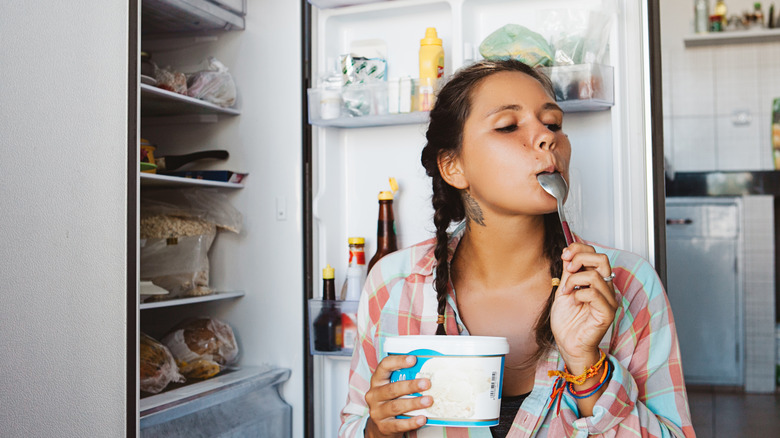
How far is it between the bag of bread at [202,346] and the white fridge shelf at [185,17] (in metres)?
0.80

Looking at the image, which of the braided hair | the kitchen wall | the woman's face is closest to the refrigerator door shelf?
the braided hair

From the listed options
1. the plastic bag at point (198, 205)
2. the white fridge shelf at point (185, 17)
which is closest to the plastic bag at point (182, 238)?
the plastic bag at point (198, 205)

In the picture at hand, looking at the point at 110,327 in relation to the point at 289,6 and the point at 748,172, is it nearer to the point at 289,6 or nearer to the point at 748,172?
the point at 289,6

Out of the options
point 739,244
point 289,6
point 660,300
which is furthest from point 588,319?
point 739,244

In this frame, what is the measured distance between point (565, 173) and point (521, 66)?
0.27 metres

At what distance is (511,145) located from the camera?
1.17m

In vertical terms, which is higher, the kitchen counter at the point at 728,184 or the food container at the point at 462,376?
the kitchen counter at the point at 728,184

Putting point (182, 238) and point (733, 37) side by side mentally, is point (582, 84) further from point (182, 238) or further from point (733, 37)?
point (733, 37)

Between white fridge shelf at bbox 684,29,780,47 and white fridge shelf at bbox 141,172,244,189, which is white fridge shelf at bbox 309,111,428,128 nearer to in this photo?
white fridge shelf at bbox 141,172,244,189

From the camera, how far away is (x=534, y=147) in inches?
45.2

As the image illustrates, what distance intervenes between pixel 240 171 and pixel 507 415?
1.13 meters

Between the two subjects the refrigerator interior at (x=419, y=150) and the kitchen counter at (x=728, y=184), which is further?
the kitchen counter at (x=728, y=184)

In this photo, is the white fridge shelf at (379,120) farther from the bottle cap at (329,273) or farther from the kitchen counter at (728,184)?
the kitchen counter at (728,184)

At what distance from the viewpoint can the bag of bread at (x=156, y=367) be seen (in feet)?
5.50
